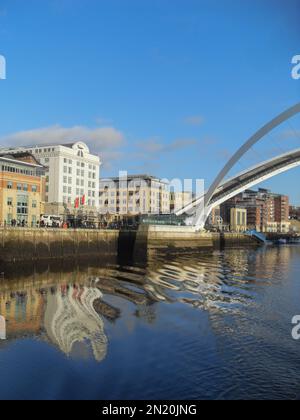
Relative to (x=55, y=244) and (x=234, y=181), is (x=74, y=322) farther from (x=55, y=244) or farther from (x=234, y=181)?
(x=234, y=181)

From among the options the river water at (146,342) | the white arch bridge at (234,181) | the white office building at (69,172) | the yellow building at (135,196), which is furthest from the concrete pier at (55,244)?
the yellow building at (135,196)

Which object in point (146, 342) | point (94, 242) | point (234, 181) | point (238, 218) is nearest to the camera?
point (146, 342)

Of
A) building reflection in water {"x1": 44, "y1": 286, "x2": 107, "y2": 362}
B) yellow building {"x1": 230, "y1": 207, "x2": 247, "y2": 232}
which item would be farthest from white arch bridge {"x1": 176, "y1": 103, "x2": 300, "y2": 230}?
yellow building {"x1": 230, "y1": 207, "x2": 247, "y2": 232}

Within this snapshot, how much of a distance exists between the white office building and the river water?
167 feet

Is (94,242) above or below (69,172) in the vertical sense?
below

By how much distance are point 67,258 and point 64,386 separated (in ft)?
99.6

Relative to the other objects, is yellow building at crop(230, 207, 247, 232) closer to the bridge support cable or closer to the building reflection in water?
the bridge support cable

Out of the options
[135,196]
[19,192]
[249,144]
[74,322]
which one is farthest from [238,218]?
[74,322]

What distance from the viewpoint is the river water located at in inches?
375

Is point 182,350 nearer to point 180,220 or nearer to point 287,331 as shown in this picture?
point 287,331

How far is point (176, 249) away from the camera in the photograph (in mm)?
53406

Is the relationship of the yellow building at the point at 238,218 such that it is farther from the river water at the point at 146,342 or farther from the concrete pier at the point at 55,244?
the river water at the point at 146,342

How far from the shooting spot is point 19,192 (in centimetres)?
4884

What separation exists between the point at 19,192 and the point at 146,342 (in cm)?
3930
